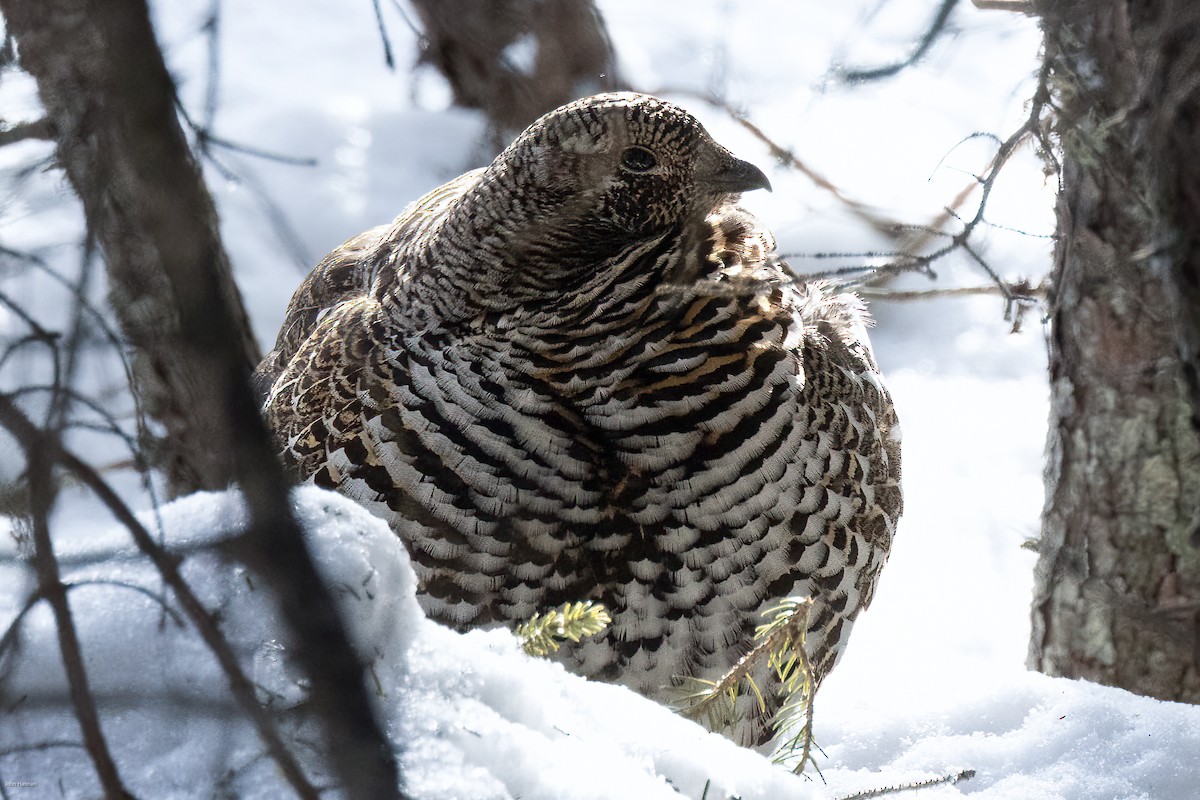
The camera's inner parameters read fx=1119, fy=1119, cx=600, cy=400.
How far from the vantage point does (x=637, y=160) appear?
225cm

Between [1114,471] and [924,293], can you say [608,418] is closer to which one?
[924,293]

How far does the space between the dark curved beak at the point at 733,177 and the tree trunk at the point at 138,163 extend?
130 cm

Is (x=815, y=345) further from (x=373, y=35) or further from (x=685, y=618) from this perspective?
(x=373, y=35)

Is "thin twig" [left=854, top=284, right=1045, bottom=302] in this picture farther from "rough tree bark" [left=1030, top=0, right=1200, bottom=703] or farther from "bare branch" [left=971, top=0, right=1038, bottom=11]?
"bare branch" [left=971, top=0, right=1038, bottom=11]

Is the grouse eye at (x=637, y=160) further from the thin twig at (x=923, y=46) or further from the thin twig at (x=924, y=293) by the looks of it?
the thin twig at (x=923, y=46)

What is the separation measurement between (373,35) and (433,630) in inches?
220

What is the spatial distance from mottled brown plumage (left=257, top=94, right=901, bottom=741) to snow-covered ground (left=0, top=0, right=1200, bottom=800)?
364mm

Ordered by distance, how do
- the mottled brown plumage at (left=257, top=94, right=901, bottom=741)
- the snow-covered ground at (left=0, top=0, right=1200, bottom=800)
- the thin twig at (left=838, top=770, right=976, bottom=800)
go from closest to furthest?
1. the snow-covered ground at (left=0, top=0, right=1200, bottom=800)
2. the thin twig at (left=838, top=770, right=976, bottom=800)
3. the mottled brown plumage at (left=257, top=94, right=901, bottom=741)

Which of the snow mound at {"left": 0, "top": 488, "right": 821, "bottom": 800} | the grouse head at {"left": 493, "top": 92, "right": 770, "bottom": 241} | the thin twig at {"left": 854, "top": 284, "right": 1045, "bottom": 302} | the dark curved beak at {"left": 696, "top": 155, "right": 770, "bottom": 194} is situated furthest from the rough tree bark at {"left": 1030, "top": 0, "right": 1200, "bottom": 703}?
the snow mound at {"left": 0, "top": 488, "right": 821, "bottom": 800}

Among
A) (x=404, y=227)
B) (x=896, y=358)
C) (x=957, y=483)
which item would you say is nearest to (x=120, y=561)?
(x=404, y=227)

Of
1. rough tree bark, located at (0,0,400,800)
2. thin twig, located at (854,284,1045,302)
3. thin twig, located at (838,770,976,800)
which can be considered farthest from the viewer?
thin twig, located at (854,284,1045,302)

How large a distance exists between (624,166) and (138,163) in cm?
142

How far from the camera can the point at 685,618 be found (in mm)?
2277

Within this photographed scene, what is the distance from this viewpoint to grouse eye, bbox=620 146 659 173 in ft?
7.34
